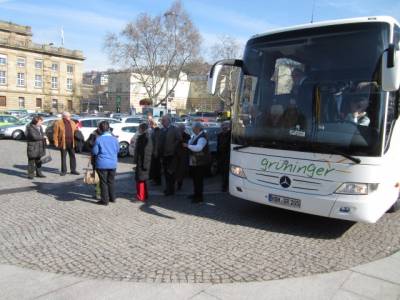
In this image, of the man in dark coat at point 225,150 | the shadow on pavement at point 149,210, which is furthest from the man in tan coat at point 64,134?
the man in dark coat at point 225,150

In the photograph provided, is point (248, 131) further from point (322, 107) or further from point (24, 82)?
point (24, 82)

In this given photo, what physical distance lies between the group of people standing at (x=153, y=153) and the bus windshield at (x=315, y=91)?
166 centimetres

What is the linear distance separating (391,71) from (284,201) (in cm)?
243

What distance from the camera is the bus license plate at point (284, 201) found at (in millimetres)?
6095

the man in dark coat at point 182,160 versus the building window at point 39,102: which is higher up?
the building window at point 39,102

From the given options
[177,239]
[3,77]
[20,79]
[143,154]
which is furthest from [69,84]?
[177,239]

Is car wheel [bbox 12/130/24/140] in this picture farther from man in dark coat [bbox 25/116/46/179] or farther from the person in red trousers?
the person in red trousers

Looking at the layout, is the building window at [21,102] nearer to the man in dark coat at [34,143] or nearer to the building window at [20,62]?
the building window at [20,62]

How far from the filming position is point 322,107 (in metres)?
5.90

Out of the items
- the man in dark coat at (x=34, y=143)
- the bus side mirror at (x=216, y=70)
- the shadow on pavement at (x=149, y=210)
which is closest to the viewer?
the bus side mirror at (x=216, y=70)

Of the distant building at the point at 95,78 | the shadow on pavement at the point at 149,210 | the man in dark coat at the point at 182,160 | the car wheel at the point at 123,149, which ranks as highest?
the distant building at the point at 95,78

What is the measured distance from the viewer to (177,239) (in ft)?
19.4

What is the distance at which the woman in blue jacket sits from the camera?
25.6ft

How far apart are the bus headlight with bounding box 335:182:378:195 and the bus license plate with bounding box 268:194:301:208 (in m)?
0.73
